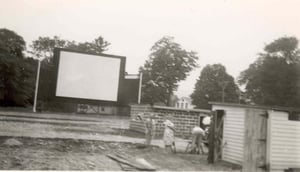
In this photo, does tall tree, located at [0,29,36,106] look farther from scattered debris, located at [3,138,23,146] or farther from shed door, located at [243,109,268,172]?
shed door, located at [243,109,268,172]

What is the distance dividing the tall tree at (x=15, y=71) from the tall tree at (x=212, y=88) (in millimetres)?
13507

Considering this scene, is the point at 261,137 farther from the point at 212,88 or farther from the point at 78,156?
the point at 212,88

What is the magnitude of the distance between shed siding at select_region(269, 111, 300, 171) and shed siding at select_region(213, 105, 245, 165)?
34.3 inches

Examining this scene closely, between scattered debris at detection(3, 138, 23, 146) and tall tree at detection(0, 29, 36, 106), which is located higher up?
tall tree at detection(0, 29, 36, 106)

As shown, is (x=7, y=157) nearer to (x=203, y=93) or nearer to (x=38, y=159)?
(x=38, y=159)

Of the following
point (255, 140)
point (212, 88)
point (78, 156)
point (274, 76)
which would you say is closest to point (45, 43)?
point (78, 156)

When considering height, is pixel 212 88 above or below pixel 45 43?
above

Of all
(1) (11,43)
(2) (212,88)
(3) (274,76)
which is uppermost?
(3) (274,76)

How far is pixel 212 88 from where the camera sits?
3038 cm

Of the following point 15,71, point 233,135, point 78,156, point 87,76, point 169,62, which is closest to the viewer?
point 78,156

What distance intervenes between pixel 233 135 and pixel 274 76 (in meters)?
16.1

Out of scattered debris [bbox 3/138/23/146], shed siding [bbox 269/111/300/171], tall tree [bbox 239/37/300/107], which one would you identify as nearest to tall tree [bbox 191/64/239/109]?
tall tree [bbox 239/37/300/107]

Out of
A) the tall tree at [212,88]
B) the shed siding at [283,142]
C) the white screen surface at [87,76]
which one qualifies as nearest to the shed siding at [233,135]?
the shed siding at [283,142]

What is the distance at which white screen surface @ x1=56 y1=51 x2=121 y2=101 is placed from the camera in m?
7.49
